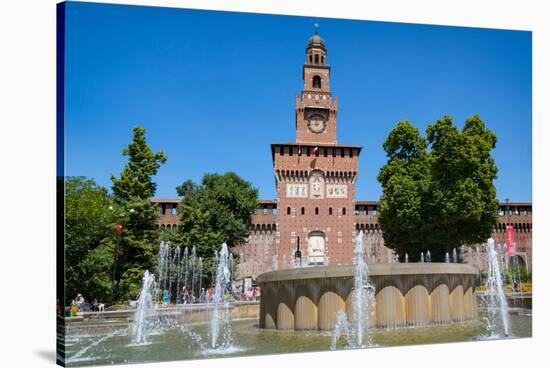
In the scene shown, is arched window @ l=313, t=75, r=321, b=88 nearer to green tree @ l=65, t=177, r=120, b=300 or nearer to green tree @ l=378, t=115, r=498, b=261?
green tree @ l=378, t=115, r=498, b=261

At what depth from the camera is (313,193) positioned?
4375 cm

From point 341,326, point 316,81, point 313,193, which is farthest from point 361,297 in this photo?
point 316,81

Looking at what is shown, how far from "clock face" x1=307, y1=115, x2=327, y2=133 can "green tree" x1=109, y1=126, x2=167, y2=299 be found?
17.4 meters

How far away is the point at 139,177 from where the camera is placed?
28484 millimetres

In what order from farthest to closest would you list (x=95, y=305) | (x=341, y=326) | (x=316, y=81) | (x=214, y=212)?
(x=316, y=81), (x=214, y=212), (x=95, y=305), (x=341, y=326)

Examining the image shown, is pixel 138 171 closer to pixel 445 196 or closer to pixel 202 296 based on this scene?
pixel 202 296

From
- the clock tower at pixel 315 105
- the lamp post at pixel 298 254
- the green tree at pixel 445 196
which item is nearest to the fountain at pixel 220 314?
the lamp post at pixel 298 254

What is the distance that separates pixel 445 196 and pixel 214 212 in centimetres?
1314

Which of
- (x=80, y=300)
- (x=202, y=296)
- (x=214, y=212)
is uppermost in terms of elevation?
(x=214, y=212)

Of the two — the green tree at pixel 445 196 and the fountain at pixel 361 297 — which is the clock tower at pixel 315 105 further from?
the fountain at pixel 361 297

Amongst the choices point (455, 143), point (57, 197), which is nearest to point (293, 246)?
point (455, 143)

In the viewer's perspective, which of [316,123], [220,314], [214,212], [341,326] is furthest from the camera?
[316,123]

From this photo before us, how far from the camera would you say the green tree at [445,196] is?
81.4 ft

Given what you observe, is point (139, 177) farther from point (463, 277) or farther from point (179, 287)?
point (463, 277)
